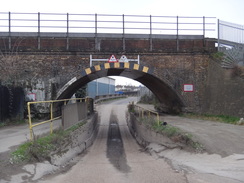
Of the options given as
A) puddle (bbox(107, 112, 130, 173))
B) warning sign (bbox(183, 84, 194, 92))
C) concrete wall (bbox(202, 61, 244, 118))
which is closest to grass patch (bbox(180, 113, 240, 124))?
concrete wall (bbox(202, 61, 244, 118))

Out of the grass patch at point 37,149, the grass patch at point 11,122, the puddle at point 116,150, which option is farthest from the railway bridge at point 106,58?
the grass patch at point 37,149

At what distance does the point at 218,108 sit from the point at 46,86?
10165mm

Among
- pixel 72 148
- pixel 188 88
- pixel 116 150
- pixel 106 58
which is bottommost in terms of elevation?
pixel 116 150

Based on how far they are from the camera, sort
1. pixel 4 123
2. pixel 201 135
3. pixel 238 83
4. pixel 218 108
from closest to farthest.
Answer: pixel 201 135 → pixel 4 123 → pixel 238 83 → pixel 218 108

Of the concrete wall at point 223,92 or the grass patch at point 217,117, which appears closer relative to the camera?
the grass patch at point 217,117

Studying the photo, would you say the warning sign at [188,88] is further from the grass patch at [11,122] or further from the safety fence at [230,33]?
the grass patch at [11,122]

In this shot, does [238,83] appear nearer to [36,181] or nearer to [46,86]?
[46,86]

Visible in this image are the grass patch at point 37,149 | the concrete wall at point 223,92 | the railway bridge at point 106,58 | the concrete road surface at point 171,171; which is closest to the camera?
the concrete road surface at point 171,171

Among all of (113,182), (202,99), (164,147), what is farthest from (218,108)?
(113,182)

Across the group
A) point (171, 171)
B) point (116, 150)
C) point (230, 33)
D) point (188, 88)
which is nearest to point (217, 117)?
point (188, 88)

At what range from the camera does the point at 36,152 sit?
7.18 meters

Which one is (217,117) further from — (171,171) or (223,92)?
(171,171)

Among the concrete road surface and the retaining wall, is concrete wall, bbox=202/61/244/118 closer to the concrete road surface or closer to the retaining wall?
the concrete road surface

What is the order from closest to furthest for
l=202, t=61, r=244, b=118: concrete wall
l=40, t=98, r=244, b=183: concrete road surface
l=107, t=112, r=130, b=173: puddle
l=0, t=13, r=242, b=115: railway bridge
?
l=40, t=98, r=244, b=183: concrete road surface → l=107, t=112, r=130, b=173: puddle → l=202, t=61, r=244, b=118: concrete wall → l=0, t=13, r=242, b=115: railway bridge
